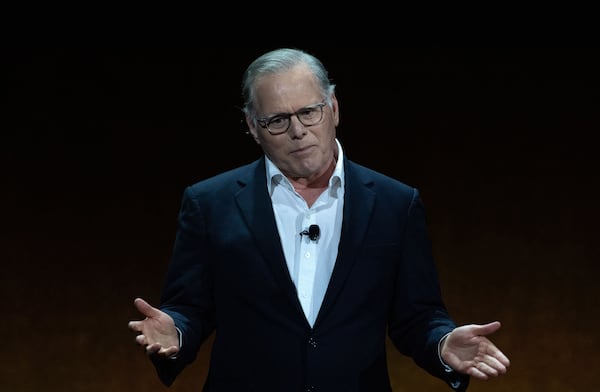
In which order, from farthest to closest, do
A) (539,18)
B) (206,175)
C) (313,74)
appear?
(206,175) → (539,18) → (313,74)

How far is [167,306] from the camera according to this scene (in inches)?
89.7

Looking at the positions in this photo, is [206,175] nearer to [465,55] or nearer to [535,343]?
[465,55]

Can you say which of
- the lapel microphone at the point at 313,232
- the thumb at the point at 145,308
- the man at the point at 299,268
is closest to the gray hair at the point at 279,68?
the man at the point at 299,268

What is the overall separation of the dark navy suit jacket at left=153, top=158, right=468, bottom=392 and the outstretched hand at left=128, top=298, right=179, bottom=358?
2.1 inches

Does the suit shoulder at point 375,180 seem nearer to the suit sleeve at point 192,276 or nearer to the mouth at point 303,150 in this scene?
the mouth at point 303,150

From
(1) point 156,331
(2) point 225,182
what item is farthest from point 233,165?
(1) point 156,331

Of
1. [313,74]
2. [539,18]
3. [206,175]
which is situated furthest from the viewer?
[206,175]

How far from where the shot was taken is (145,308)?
206cm

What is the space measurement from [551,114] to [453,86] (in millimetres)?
351

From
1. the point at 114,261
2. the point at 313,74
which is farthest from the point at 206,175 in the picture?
the point at 313,74

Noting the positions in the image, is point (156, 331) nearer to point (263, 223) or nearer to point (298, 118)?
point (263, 223)

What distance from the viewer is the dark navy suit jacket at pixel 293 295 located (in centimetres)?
218

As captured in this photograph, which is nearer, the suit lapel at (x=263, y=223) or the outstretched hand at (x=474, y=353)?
the outstretched hand at (x=474, y=353)

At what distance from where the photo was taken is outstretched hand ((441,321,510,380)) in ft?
6.61
